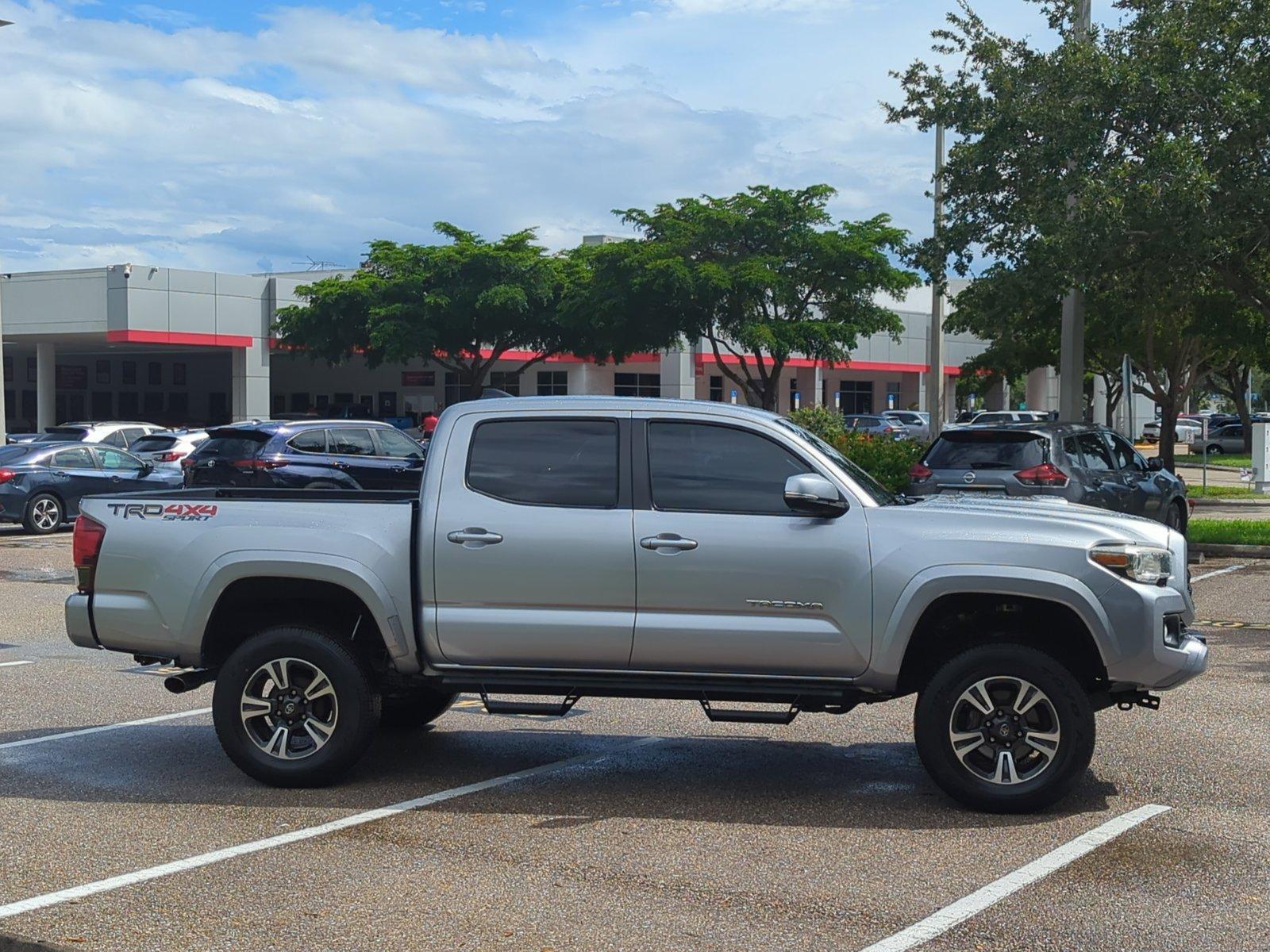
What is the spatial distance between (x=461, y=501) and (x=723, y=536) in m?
1.29

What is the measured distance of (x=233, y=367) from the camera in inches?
2244

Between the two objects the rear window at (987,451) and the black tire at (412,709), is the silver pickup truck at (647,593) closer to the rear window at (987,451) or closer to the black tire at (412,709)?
the black tire at (412,709)

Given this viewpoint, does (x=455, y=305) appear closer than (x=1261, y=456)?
No

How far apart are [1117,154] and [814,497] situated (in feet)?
51.5

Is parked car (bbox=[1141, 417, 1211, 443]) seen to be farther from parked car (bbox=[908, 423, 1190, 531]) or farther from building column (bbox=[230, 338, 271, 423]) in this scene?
building column (bbox=[230, 338, 271, 423])

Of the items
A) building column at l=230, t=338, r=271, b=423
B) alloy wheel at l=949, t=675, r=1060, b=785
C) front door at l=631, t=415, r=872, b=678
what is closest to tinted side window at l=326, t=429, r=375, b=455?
front door at l=631, t=415, r=872, b=678

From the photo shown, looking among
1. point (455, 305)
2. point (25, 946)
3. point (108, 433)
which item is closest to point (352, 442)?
point (108, 433)

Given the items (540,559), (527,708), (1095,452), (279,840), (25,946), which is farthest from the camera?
(1095,452)

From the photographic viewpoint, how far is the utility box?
3000 cm

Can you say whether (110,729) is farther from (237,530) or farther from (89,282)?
(89,282)

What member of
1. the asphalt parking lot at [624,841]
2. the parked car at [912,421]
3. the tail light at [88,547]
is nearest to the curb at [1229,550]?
the asphalt parking lot at [624,841]

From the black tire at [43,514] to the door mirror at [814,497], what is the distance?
18815 mm

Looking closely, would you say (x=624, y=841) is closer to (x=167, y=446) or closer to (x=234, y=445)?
(x=234, y=445)

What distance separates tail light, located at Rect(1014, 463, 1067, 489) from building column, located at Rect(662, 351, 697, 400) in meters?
47.4
